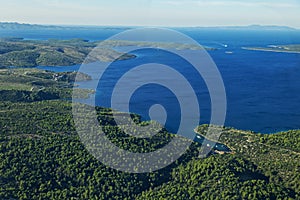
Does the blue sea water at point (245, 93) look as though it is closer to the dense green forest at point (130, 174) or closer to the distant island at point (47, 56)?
the distant island at point (47, 56)

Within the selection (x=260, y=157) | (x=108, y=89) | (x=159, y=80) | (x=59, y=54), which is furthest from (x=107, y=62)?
(x=260, y=157)

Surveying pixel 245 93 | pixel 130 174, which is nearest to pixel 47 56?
pixel 245 93

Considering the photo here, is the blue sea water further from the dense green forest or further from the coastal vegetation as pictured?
the coastal vegetation

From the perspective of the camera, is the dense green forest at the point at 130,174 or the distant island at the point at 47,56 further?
the distant island at the point at 47,56

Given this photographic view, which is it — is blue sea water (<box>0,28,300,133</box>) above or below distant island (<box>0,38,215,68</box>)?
below

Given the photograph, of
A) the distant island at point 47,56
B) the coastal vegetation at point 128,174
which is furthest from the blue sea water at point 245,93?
the coastal vegetation at point 128,174

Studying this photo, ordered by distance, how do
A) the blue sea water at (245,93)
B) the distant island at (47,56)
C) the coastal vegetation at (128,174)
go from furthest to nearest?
the distant island at (47,56), the blue sea water at (245,93), the coastal vegetation at (128,174)

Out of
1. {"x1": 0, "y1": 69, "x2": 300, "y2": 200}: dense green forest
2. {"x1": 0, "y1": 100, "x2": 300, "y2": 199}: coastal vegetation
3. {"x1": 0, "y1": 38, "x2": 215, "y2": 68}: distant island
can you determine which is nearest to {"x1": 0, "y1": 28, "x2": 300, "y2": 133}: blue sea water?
{"x1": 0, "y1": 38, "x2": 215, "y2": 68}: distant island

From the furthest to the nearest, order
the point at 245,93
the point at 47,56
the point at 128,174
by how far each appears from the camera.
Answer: the point at 47,56 < the point at 245,93 < the point at 128,174

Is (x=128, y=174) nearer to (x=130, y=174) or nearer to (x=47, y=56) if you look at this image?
(x=130, y=174)
